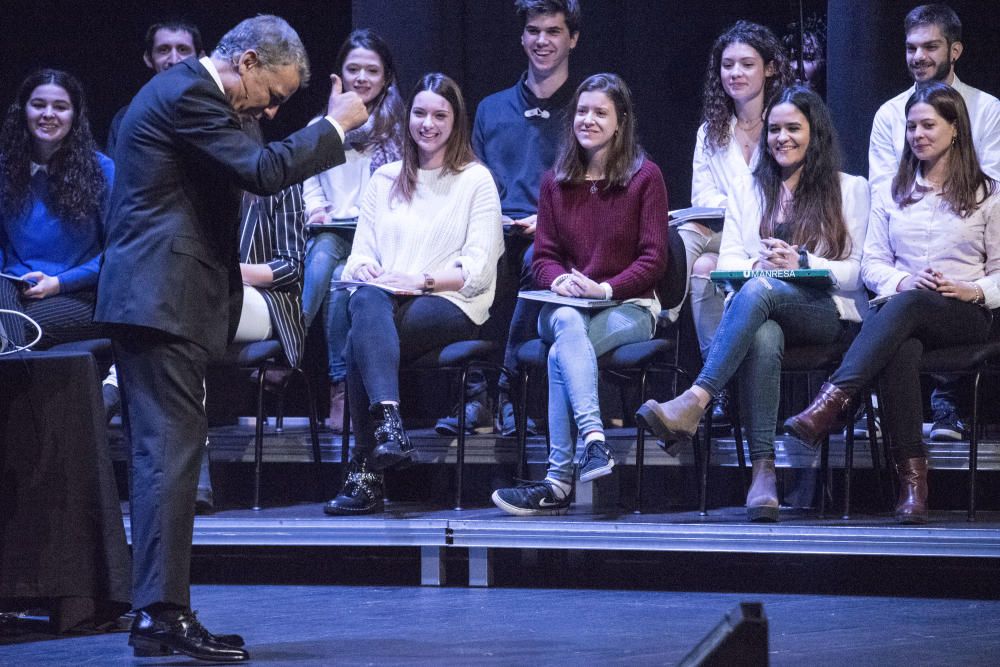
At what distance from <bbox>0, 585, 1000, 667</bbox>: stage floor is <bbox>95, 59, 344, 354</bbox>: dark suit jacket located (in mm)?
828

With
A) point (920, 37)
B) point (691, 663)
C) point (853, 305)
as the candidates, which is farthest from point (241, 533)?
point (920, 37)

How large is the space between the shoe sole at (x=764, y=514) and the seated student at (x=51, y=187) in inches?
92.6

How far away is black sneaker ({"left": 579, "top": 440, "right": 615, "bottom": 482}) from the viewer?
4.12m

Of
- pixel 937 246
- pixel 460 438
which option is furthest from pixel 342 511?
pixel 937 246

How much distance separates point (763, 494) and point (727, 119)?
1.49 meters

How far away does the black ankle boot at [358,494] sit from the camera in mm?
4293

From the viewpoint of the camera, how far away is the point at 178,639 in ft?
10.1

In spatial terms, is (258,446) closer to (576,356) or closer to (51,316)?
(51,316)

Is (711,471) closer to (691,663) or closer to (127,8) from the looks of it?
(691,663)

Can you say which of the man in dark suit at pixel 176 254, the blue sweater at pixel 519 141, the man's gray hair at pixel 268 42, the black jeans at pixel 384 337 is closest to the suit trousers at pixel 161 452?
the man in dark suit at pixel 176 254

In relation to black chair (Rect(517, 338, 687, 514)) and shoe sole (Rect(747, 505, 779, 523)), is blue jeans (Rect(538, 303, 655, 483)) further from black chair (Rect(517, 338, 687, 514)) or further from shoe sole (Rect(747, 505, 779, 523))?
shoe sole (Rect(747, 505, 779, 523))

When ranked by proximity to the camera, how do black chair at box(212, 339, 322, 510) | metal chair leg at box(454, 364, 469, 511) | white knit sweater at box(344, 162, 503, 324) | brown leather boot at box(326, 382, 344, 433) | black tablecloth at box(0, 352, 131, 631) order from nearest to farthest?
1. black tablecloth at box(0, 352, 131, 631)
2. metal chair leg at box(454, 364, 469, 511)
3. black chair at box(212, 339, 322, 510)
4. white knit sweater at box(344, 162, 503, 324)
5. brown leather boot at box(326, 382, 344, 433)

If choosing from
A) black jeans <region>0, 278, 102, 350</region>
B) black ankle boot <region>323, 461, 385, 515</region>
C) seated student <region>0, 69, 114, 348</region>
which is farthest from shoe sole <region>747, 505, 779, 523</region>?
seated student <region>0, 69, 114, 348</region>

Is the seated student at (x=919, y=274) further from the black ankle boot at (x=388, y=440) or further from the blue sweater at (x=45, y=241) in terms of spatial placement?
the blue sweater at (x=45, y=241)
